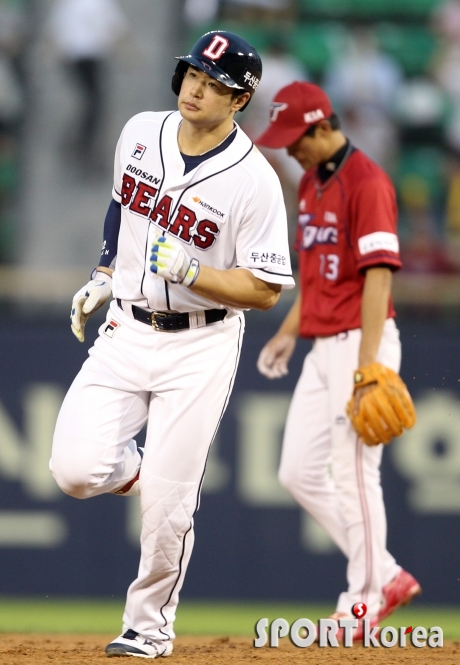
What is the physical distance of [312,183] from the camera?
5.40 meters

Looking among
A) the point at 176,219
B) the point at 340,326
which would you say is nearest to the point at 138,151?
the point at 176,219

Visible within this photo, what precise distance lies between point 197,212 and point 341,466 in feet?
5.24

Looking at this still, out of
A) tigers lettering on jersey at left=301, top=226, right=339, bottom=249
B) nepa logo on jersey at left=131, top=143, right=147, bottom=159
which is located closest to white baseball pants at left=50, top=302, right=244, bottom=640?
nepa logo on jersey at left=131, top=143, right=147, bottom=159

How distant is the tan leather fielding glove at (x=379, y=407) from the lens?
4.95m

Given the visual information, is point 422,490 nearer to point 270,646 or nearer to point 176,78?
point 270,646

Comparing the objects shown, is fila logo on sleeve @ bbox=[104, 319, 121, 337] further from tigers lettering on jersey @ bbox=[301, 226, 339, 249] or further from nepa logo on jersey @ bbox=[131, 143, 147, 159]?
tigers lettering on jersey @ bbox=[301, 226, 339, 249]

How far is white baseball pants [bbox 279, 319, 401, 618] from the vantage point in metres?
5.11

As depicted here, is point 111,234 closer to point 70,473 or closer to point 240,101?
point 240,101

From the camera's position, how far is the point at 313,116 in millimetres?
5152

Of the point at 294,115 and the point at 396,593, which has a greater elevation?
the point at 294,115

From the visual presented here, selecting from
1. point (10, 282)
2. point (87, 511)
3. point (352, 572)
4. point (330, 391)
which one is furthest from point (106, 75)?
point (352, 572)

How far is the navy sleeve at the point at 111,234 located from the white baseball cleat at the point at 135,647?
1.42 m

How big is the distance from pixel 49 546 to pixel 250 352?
1757 millimetres

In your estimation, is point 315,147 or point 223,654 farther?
point 315,147
